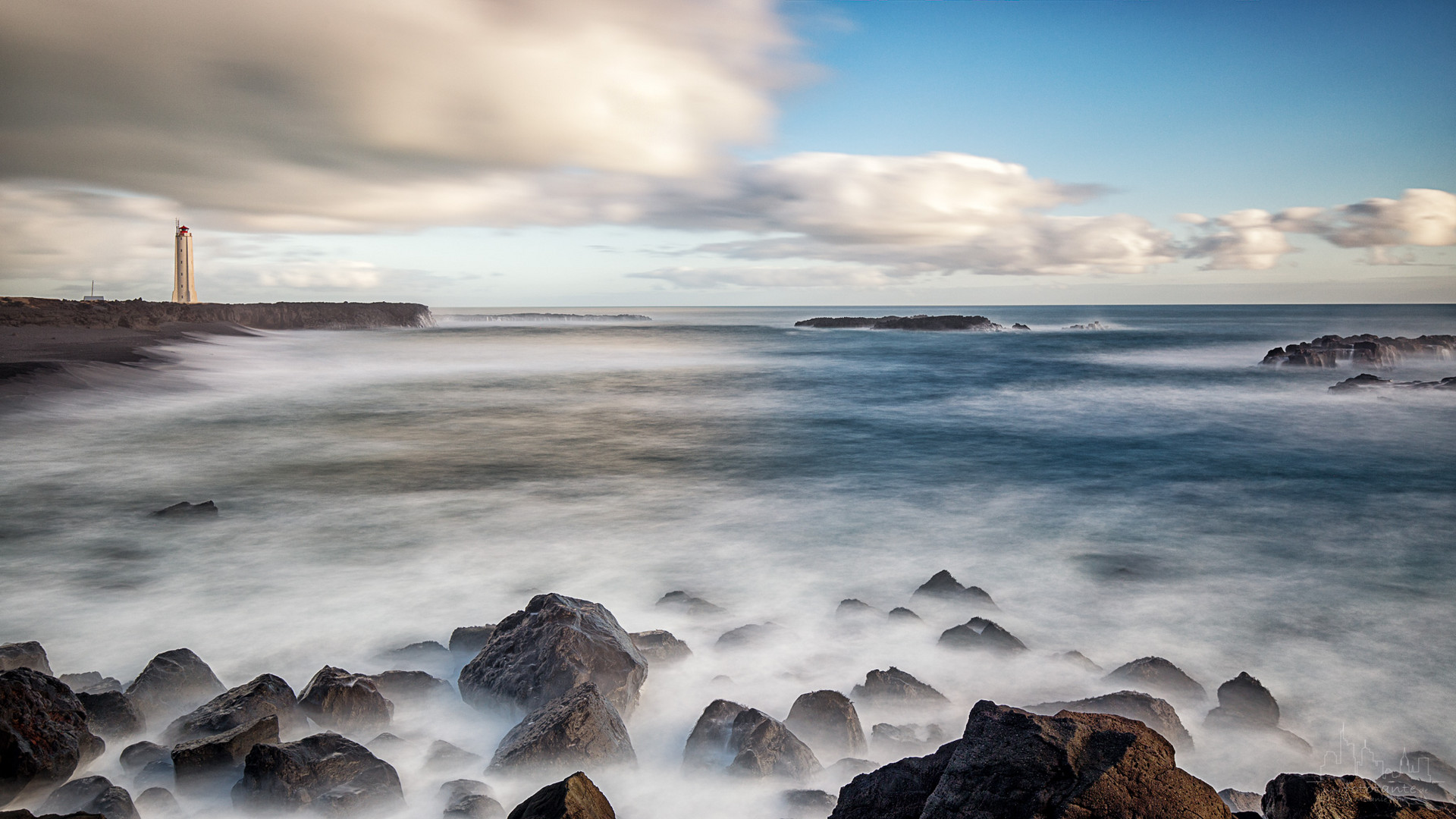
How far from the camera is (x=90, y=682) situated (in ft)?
12.7

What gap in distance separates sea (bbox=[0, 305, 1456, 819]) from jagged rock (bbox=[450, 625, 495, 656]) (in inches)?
4.2

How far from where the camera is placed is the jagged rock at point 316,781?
2.74m

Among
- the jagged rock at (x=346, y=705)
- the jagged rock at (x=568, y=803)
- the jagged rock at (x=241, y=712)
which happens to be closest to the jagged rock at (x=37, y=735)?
the jagged rock at (x=241, y=712)

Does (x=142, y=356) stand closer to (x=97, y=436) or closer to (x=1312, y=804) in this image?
(x=97, y=436)

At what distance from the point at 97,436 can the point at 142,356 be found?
36.8 ft

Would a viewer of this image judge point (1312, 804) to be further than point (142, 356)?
No

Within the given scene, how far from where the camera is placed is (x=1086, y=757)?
1.96 m

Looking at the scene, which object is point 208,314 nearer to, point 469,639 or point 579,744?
point 469,639

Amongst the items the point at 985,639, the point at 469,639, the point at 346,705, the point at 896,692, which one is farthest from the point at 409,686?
the point at 985,639

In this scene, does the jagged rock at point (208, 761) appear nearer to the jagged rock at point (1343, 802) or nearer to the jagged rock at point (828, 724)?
the jagged rock at point (828, 724)

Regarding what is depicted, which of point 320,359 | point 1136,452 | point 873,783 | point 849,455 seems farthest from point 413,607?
point 320,359

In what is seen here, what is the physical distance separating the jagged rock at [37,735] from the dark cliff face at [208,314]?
37.0 metres

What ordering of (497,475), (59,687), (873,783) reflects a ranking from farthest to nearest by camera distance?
(497,475) → (59,687) → (873,783)

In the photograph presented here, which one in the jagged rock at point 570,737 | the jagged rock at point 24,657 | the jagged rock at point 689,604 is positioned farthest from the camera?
the jagged rock at point 689,604
